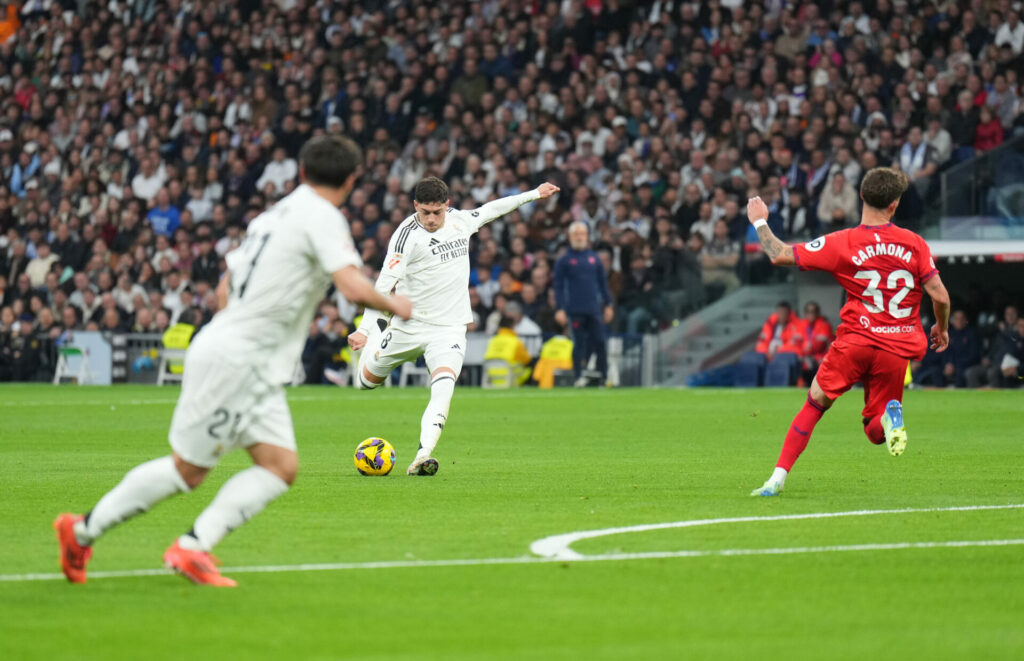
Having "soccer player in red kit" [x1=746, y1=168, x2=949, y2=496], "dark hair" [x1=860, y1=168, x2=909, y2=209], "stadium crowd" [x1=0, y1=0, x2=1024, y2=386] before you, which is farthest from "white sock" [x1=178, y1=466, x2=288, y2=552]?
"stadium crowd" [x1=0, y1=0, x2=1024, y2=386]

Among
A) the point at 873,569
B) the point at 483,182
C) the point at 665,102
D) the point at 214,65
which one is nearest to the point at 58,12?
the point at 214,65

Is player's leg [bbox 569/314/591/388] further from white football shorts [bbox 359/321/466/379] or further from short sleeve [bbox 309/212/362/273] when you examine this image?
short sleeve [bbox 309/212/362/273]

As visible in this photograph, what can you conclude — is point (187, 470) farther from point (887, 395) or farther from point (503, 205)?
point (503, 205)

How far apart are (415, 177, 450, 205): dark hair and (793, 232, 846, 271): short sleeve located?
3.22 meters

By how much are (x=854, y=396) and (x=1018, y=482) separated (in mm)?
12915

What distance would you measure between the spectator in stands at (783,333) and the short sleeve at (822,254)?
16486mm

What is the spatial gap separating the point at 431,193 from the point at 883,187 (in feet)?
12.3

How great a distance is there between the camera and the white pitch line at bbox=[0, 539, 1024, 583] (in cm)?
700

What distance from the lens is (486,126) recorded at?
105 feet

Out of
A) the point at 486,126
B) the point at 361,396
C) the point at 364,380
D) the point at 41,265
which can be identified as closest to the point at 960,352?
the point at 361,396

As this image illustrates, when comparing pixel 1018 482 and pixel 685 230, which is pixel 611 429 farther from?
pixel 685 230

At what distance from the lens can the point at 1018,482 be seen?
11.1 meters

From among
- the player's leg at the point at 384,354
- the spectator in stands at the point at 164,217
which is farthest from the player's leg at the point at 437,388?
the spectator in stands at the point at 164,217

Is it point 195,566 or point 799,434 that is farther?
point 799,434
